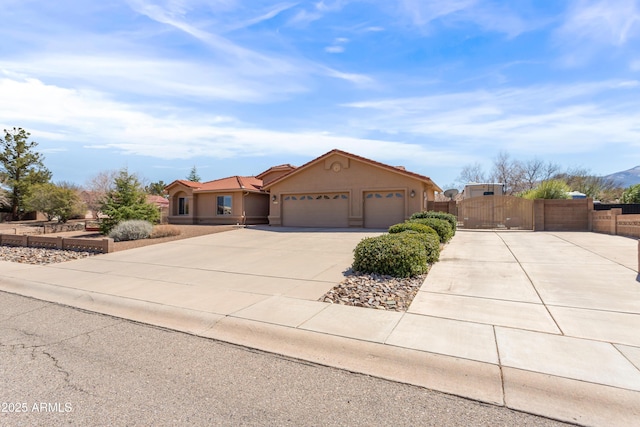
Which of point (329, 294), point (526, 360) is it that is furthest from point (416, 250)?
point (526, 360)

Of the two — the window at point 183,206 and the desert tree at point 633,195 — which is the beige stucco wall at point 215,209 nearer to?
the window at point 183,206

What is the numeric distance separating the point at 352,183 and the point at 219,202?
10449mm

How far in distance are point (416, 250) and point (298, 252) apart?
5130 millimetres

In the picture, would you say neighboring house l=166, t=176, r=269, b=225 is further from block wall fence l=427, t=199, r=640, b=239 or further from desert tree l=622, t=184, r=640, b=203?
desert tree l=622, t=184, r=640, b=203

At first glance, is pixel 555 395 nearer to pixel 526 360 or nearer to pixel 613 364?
pixel 526 360

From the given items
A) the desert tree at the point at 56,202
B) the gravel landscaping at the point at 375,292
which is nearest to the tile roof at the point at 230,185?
the desert tree at the point at 56,202

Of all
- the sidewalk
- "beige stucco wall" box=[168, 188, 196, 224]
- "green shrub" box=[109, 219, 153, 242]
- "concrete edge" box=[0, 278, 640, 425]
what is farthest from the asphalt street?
"beige stucco wall" box=[168, 188, 196, 224]

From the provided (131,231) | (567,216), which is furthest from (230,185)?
(567,216)

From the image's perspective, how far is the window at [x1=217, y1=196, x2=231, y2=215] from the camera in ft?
83.6

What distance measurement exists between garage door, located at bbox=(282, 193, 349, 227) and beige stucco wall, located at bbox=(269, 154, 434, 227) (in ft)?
1.14

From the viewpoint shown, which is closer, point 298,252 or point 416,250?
point 416,250

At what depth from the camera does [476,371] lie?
3.73 m

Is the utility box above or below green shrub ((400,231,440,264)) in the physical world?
above

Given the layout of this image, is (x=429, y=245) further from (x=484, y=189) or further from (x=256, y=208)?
(x=484, y=189)
